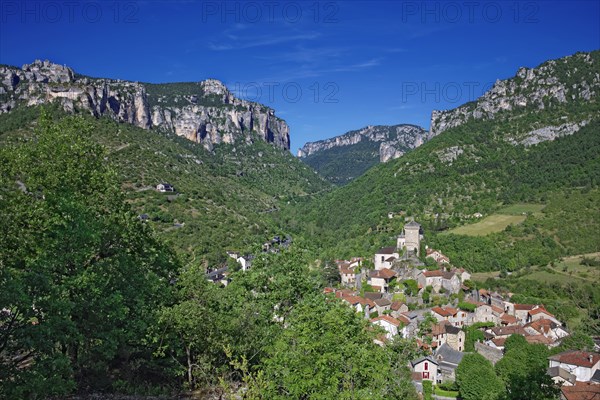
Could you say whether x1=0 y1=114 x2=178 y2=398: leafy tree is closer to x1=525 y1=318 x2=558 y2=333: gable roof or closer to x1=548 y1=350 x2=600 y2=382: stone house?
x1=548 y1=350 x2=600 y2=382: stone house

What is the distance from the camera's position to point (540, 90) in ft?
422

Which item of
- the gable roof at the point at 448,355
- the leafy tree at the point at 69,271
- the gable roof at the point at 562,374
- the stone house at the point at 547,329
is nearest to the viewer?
the leafy tree at the point at 69,271

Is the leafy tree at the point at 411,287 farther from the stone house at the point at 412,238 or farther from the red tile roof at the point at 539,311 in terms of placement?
the red tile roof at the point at 539,311

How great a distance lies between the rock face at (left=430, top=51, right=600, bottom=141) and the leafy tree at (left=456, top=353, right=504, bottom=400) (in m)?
101

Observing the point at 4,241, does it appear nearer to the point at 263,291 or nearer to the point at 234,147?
the point at 263,291

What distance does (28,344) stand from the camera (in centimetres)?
870

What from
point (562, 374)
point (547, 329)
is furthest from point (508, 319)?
point (562, 374)

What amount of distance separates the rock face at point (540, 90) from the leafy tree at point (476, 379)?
101190mm

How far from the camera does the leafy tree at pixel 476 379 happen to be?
28.6 m

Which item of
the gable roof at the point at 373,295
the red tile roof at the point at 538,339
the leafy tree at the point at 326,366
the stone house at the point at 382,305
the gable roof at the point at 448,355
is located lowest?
the red tile roof at the point at 538,339

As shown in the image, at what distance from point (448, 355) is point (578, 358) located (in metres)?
9.51

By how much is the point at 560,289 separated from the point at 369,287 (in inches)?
942

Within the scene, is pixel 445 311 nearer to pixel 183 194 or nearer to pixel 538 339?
pixel 538 339

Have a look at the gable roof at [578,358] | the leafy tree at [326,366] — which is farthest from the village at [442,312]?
the leafy tree at [326,366]
